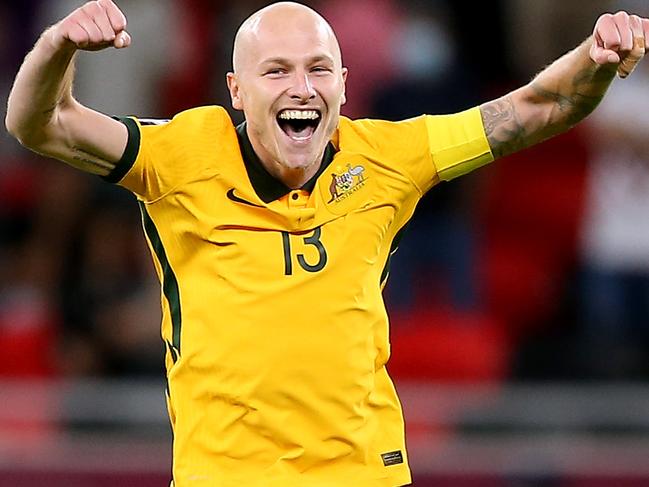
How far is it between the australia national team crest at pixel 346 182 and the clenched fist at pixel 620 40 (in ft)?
2.09

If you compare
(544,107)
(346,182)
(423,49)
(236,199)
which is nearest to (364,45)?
(423,49)

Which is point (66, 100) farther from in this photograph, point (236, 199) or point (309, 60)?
point (309, 60)

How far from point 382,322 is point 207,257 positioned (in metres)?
0.47

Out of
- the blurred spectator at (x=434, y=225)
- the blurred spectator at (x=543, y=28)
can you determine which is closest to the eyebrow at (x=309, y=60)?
the blurred spectator at (x=434, y=225)

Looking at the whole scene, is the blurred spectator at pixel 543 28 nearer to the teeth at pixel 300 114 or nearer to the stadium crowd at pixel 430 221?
the stadium crowd at pixel 430 221

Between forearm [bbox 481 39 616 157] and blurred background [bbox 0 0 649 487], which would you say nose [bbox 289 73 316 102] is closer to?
forearm [bbox 481 39 616 157]

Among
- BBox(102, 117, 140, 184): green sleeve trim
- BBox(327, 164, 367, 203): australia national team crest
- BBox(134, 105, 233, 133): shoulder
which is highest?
BBox(134, 105, 233, 133): shoulder

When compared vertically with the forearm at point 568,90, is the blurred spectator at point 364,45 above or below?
above

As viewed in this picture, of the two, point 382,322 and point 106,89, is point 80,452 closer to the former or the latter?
point 106,89

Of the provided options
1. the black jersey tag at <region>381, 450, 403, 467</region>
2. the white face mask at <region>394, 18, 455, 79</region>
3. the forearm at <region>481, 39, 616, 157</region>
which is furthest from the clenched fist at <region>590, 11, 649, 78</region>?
the white face mask at <region>394, 18, 455, 79</region>

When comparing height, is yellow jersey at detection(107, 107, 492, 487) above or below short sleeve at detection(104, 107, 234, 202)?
below

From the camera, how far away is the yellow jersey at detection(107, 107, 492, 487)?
3893 millimetres

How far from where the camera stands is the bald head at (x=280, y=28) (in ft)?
13.0

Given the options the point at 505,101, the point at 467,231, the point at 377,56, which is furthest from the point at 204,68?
the point at 505,101
